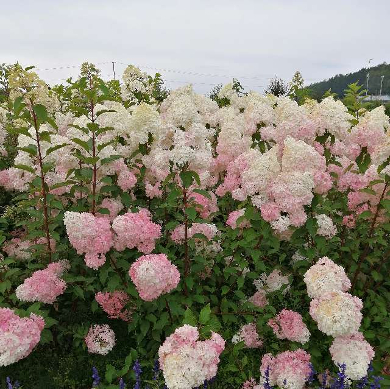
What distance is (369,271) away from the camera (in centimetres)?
418

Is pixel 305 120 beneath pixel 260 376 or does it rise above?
above

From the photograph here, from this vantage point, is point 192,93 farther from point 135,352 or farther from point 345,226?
point 135,352

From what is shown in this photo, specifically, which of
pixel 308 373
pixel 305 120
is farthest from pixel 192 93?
pixel 308 373

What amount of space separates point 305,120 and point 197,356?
2.38 metres

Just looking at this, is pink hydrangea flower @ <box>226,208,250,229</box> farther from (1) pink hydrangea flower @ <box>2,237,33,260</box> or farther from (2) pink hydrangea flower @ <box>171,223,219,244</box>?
(1) pink hydrangea flower @ <box>2,237,33,260</box>

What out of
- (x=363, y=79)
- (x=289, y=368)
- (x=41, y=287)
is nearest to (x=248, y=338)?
(x=289, y=368)

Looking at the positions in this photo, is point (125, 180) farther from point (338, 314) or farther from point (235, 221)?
point (338, 314)

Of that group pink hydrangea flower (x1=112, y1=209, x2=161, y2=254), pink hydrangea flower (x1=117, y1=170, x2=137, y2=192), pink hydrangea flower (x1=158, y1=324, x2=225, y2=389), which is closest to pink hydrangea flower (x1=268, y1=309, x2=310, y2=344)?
pink hydrangea flower (x1=158, y1=324, x2=225, y2=389)

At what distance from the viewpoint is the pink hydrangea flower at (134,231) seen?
123 inches

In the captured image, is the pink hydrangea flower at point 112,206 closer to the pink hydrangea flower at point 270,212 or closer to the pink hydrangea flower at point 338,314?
the pink hydrangea flower at point 270,212

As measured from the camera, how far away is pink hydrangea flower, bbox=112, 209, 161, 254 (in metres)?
3.12

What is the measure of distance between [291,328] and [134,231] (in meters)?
1.49

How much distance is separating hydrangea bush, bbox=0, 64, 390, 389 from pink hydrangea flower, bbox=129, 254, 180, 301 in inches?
0.4

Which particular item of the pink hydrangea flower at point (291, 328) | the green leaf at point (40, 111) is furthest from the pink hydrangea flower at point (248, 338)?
the green leaf at point (40, 111)
